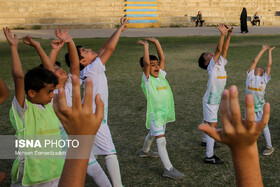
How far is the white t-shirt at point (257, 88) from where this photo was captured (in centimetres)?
519

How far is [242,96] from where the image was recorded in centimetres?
841

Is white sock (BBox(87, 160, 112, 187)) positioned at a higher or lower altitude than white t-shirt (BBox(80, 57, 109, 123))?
lower

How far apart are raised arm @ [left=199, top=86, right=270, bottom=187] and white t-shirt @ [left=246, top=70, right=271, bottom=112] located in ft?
13.5

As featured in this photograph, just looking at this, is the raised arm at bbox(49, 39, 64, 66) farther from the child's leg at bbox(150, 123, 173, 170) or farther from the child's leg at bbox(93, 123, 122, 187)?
the child's leg at bbox(150, 123, 173, 170)

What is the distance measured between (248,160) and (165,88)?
343 cm

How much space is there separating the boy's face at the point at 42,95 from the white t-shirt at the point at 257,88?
3.38 m

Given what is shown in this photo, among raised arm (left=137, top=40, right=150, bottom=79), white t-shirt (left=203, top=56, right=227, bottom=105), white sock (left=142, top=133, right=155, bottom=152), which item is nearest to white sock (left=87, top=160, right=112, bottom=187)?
white sock (left=142, top=133, right=155, bottom=152)

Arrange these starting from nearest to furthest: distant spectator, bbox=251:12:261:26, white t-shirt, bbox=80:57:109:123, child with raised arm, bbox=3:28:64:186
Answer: child with raised arm, bbox=3:28:64:186 → white t-shirt, bbox=80:57:109:123 → distant spectator, bbox=251:12:261:26

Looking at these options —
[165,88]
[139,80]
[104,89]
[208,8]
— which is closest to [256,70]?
[165,88]

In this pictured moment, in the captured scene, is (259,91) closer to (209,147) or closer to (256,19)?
(209,147)

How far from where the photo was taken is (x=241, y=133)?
1.17m

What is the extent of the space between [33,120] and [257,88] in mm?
3590

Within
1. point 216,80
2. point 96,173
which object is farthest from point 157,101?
point 96,173

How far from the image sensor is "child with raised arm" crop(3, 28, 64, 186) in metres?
2.84
